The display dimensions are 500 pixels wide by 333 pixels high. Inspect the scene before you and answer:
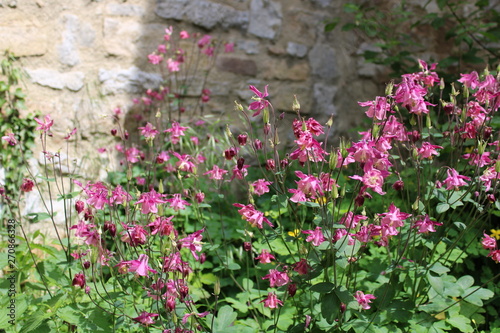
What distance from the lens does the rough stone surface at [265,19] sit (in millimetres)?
4109

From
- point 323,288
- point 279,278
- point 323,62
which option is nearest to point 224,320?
point 279,278

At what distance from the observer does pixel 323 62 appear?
14.5 feet

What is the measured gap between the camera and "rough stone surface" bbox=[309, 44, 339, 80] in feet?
14.4

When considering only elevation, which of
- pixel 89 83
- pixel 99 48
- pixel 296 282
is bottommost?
pixel 296 282

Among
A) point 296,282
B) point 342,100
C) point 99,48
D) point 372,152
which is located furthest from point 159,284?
point 342,100

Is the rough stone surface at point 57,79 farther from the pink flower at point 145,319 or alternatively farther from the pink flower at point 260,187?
the pink flower at point 145,319

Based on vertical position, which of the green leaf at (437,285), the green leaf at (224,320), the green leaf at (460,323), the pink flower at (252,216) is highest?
the pink flower at (252,216)

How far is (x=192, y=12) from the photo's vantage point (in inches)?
153

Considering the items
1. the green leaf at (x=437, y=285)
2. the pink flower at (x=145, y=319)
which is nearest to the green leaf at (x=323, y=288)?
the green leaf at (x=437, y=285)

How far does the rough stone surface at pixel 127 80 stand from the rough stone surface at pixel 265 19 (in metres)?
0.98

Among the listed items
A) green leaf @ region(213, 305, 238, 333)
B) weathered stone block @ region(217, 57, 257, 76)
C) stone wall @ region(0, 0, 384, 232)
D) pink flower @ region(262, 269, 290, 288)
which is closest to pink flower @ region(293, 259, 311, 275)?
pink flower @ region(262, 269, 290, 288)

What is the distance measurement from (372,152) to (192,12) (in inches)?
110

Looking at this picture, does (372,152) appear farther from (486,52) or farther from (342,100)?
(486,52)

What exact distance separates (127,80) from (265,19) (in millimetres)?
1346
